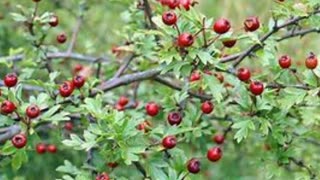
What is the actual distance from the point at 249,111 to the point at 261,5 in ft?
8.30

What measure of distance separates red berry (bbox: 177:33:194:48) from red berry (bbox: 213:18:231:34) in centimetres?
7

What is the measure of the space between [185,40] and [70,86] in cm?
42

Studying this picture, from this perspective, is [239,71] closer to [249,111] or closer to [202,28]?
[249,111]

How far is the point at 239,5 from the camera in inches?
181

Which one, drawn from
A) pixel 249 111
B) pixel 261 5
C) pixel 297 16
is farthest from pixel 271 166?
pixel 261 5

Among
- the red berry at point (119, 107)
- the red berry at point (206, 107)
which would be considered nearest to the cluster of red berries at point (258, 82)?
the red berry at point (206, 107)

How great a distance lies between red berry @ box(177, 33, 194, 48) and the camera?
184 cm

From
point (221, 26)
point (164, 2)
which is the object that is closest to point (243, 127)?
point (221, 26)

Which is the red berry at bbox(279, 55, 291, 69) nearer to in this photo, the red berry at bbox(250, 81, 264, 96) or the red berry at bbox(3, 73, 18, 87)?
the red berry at bbox(250, 81, 264, 96)

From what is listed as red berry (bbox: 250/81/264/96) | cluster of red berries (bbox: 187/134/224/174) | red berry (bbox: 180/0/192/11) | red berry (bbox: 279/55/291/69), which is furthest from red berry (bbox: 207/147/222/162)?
red berry (bbox: 180/0/192/11)

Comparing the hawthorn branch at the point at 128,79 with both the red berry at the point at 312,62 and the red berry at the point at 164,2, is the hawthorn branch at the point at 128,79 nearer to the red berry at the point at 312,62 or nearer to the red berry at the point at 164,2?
the red berry at the point at 164,2

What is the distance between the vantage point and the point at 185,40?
72.6 inches

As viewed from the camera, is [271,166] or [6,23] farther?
[6,23]

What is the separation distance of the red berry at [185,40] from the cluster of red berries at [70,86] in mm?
396
